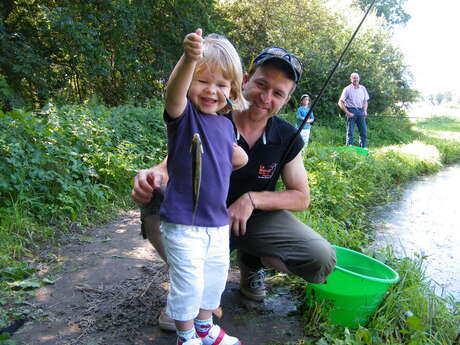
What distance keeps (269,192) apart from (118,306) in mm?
1035

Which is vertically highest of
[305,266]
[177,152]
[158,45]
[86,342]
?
[158,45]

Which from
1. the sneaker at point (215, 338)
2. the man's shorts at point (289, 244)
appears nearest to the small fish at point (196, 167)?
the sneaker at point (215, 338)

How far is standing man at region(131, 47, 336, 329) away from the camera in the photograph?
1.98 m

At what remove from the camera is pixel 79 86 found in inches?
352

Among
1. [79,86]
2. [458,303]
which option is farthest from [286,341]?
[79,86]

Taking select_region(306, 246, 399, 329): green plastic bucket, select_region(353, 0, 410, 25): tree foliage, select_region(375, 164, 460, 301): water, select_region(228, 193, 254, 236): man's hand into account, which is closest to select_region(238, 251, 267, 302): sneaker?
select_region(306, 246, 399, 329): green plastic bucket

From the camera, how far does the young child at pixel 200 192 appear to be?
1507 millimetres

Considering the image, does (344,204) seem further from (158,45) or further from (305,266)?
(158,45)

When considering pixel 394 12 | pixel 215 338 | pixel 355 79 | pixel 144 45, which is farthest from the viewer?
pixel 394 12

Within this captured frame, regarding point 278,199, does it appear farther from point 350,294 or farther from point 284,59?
point 284,59

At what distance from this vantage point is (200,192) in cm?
154

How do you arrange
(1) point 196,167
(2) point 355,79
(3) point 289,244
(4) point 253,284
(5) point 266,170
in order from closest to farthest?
(1) point 196,167 < (3) point 289,244 < (5) point 266,170 < (4) point 253,284 < (2) point 355,79

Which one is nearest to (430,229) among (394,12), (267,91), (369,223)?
(369,223)

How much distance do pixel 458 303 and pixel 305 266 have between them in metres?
1.60
